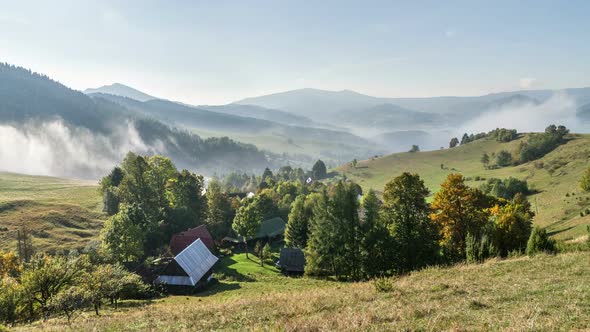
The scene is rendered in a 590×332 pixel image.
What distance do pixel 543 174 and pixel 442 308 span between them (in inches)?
4712

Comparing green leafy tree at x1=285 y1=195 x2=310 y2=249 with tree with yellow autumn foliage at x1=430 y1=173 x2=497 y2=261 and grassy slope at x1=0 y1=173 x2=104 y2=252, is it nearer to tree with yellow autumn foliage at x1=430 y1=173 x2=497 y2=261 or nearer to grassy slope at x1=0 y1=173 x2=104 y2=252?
tree with yellow autumn foliage at x1=430 y1=173 x2=497 y2=261

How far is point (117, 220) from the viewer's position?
48.0 meters

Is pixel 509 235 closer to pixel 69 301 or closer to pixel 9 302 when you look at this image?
pixel 69 301

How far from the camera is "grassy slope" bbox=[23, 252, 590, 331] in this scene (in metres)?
11.3

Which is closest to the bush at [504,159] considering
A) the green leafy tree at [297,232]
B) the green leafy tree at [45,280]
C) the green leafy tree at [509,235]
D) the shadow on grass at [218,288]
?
the green leafy tree at [297,232]

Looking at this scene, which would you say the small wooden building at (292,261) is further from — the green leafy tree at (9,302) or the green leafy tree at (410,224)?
the green leafy tree at (9,302)

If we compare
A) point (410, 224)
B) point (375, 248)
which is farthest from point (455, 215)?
point (375, 248)

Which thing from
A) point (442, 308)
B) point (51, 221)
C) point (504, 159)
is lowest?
point (51, 221)

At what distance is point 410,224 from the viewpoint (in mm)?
36531

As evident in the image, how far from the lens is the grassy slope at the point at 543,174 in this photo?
59281 millimetres

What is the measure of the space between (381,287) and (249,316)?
786cm

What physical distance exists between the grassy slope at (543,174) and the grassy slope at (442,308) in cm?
3104

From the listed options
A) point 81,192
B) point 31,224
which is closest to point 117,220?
point 31,224

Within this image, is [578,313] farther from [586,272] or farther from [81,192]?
[81,192]
